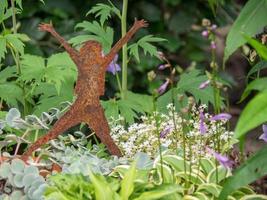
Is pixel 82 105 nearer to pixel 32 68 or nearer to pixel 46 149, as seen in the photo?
pixel 46 149

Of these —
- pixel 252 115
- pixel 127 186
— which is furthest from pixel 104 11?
pixel 252 115

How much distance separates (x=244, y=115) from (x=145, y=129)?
2.41 feet

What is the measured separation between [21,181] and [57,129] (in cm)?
17

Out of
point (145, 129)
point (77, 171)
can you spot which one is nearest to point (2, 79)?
point (145, 129)

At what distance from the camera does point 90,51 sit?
6.20 feet

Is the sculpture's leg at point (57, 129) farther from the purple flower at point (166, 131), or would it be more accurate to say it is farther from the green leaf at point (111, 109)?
the green leaf at point (111, 109)

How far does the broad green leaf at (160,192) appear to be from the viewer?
1621mm

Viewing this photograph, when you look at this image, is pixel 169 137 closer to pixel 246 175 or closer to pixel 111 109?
pixel 111 109

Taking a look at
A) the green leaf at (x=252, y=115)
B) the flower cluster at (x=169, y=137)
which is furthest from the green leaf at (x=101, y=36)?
the green leaf at (x=252, y=115)

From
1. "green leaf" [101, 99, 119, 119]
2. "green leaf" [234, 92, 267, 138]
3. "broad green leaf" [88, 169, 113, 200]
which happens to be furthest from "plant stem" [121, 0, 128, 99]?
"green leaf" [234, 92, 267, 138]

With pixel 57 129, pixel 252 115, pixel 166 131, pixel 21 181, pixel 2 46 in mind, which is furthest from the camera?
pixel 2 46

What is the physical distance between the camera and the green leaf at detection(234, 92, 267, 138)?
134 centimetres

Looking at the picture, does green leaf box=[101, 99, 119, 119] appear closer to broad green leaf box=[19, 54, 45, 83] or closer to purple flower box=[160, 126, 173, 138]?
broad green leaf box=[19, 54, 45, 83]

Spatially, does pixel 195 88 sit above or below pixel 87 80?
below
